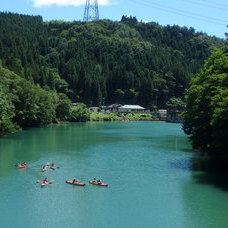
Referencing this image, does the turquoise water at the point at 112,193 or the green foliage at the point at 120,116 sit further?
the green foliage at the point at 120,116

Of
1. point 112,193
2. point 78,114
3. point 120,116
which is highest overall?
point 78,114

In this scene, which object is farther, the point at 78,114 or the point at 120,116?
the point at 120,116

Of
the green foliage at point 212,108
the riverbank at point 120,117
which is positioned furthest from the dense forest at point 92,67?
the green foliage at point 212,108

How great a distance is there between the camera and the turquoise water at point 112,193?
77.6ft

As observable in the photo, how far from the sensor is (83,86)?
145 meters

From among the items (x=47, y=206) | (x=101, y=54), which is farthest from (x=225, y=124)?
(x=101, y=54)

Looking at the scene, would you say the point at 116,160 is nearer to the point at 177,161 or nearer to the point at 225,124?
the point at 177,161

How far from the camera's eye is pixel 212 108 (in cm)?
3556

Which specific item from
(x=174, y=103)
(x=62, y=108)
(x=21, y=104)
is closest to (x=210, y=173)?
(x=21, y=104)

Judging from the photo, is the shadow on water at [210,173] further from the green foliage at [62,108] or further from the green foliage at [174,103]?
the green foliage at [174,103]

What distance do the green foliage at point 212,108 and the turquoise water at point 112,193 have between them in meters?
3.54

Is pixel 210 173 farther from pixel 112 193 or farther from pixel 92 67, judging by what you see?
pixel 92 67

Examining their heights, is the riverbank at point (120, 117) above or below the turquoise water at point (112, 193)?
above

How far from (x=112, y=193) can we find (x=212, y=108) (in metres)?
13.3
